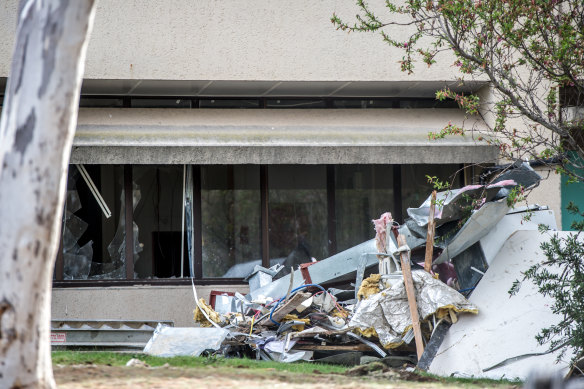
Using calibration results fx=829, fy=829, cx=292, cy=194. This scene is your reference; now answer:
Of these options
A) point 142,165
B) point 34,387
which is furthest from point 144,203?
point 34,387

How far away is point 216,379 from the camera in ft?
22.4

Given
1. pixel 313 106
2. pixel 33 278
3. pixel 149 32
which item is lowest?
pixel 33 278

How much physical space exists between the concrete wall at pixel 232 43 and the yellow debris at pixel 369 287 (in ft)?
12.2

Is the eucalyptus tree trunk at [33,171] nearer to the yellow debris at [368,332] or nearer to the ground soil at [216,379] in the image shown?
the ground soil at [216,379]

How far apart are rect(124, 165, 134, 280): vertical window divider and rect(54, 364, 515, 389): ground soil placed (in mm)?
5216

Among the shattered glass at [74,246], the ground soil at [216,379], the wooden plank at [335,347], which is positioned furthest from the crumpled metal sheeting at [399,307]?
the shattered glass at [74,246]

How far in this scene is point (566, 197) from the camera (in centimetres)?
1377

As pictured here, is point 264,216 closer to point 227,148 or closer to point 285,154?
point 285,154

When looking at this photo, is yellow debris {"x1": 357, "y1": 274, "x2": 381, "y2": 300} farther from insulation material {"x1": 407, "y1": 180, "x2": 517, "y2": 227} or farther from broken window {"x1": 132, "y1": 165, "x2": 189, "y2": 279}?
broken window {"x1": 132, "y1": 165, "x2": 189, "y2": 279}

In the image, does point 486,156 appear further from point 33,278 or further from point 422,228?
point 33,278

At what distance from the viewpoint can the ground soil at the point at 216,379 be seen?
6.38m

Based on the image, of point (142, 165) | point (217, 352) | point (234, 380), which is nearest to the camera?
point (234, 380)

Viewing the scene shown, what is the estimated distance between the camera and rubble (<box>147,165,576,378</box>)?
983 cm

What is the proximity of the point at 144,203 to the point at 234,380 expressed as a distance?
22.1 feet
